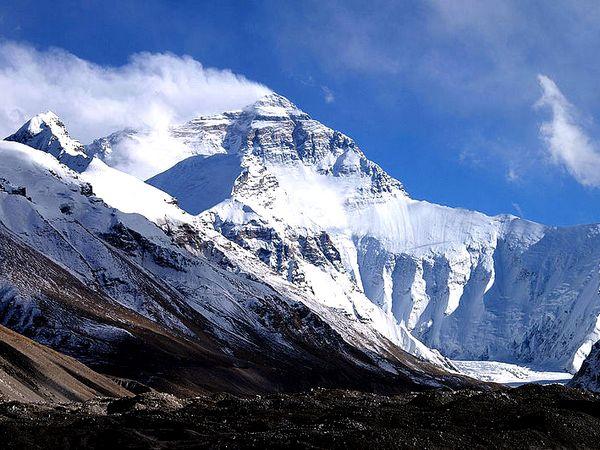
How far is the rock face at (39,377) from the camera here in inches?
4400

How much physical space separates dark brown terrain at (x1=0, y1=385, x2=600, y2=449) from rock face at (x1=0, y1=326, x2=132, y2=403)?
25510 mm

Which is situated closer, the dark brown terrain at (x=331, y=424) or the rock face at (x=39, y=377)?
the dark brown terrain at (x=331, y=424)

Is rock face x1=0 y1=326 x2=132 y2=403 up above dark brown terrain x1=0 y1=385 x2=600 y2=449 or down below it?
below

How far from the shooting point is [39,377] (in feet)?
410

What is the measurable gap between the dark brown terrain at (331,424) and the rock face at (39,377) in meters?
25.5

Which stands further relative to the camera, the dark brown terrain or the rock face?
the rock face

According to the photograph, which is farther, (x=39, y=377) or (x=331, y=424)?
(x=39, y=377)

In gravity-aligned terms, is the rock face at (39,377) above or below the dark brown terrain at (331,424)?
below

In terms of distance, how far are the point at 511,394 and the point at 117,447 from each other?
153 feet

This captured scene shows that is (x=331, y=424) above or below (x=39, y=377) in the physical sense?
above

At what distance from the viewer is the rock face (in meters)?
112

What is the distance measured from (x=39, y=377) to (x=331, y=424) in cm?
7457

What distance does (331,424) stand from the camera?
6284 centimetres

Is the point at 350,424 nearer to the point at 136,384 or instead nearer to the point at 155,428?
the point at 155,428
